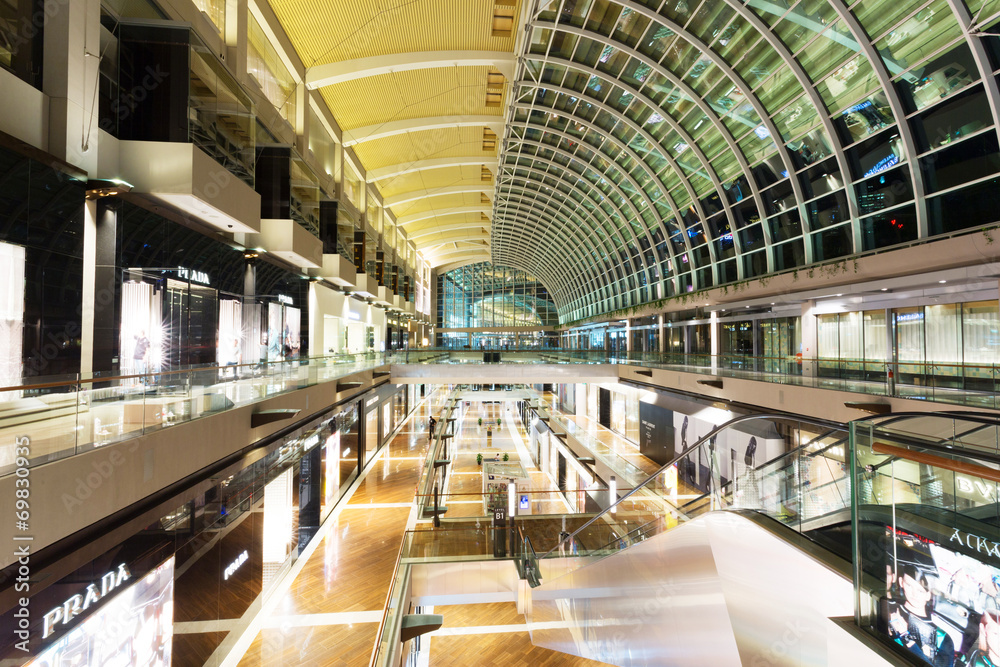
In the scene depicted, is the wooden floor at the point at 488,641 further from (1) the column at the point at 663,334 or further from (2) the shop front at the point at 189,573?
(1) the column at the point at 663,334

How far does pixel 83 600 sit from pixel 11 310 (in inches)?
133

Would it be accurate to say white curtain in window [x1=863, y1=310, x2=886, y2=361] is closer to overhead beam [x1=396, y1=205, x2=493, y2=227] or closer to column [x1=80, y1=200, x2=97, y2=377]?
column [x1=80, y1=200, x2=97, y2=377]

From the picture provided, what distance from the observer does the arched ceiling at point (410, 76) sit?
1413 cm

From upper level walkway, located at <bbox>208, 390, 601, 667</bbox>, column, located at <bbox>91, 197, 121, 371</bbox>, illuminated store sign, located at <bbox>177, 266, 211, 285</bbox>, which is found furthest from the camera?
illuminated store sign, located at <bbox>177, 266, 211, 285</bbox>

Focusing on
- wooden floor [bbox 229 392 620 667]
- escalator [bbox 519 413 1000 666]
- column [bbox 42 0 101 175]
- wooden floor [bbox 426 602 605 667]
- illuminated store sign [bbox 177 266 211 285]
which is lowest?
wooden floor [bbox 426 602 605 667]

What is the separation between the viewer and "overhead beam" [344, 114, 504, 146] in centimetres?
1964

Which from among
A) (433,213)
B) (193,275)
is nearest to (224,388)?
(193,275)

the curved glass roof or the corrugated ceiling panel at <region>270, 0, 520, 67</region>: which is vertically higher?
the corrugated ceiling panel at <region>270, 0, 520, 67</region>

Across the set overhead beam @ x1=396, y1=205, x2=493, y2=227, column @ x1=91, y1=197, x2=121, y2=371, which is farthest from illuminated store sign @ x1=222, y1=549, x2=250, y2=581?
overhead beam @ x1=396, y1=205, x2=493, y2=227

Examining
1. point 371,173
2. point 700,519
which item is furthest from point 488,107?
point 700,519

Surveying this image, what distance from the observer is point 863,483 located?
2752mm

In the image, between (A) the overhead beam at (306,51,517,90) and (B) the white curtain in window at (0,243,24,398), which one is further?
(A) the overhead beam at (306,51,517,90)

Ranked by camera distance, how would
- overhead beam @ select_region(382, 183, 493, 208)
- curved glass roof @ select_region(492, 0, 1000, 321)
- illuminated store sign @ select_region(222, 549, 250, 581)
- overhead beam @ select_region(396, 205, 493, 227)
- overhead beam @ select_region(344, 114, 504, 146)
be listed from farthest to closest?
overhead beam @ select_region(396, 205, 493, 227), overhead beam @ select_region(382, 183, 493, 208), overhead beam @ select_region(344, 114, 504, 146), curved glass roof @ select_region(492, 0, 1000, 321), illuminated store sign @ select_region(222, 549, 250, 581)

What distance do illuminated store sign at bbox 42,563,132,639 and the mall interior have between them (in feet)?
0.15
